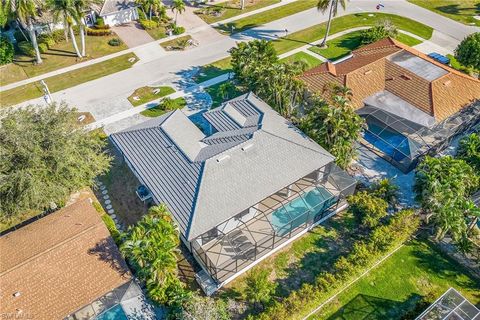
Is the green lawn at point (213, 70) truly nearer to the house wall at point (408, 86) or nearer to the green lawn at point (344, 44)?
the green lawn at point (344, 44)

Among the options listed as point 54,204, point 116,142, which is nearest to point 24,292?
point 54,204

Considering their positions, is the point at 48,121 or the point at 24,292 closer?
the point at 24,292

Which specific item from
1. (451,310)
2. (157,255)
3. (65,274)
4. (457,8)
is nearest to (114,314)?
(65,274)

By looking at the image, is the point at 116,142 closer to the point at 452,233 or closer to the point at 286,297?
the point at 286,297

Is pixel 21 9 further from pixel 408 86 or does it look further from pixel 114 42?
pixel 408 86

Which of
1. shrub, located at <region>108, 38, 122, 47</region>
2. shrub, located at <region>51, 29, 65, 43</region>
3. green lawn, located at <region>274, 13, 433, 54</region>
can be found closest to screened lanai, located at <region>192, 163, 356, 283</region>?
green lawn, located at <region>274, 13, 433, 54</region>

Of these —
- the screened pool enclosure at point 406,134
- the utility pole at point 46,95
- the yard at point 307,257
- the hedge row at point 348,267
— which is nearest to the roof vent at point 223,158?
the yard at point 307,257
